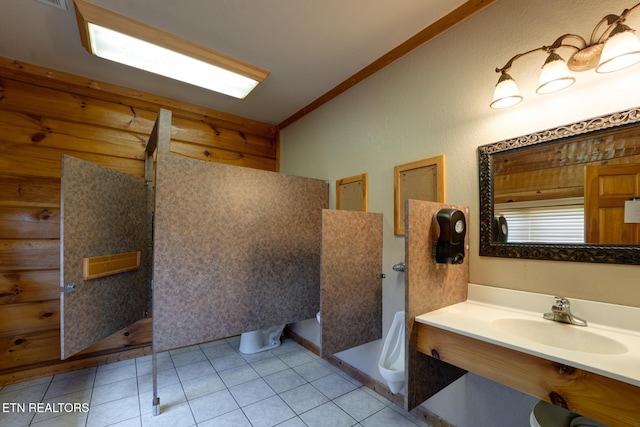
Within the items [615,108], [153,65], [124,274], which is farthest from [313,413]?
[153,65]

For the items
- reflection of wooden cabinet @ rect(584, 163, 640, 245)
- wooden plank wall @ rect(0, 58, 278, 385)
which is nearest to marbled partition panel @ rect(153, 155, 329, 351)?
wooden plank wall @ rect(0, 58, 278, 385)

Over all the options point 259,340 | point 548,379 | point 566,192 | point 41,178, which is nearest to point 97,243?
point 41,178

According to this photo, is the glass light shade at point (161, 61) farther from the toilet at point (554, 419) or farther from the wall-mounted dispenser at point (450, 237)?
the toilet at point (554, 419)

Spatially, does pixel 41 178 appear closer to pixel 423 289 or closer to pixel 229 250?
pixel 229 250

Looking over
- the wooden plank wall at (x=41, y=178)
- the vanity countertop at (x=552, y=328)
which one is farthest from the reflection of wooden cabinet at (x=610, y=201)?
the wooden plank wall at (x=41, y=178)

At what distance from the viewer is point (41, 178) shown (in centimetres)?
234

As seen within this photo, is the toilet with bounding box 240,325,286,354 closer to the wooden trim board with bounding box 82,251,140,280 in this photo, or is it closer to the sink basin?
the wooden trim board with bounding box 82,251,140,280

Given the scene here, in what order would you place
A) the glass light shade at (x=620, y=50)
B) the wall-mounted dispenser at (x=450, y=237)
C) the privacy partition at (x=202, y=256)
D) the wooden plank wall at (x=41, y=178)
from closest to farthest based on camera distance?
the glass light shade at (x=620, y=50) < the wall-mounted dispenser at (x=450, y=237) < the privacy partition at (x=202, y=256) < the wooden plank wall at (x=41, y=178)

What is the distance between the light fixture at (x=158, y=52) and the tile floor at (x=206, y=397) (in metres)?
2.52

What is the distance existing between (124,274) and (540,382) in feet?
8.74

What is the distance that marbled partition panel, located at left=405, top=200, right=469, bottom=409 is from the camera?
52.2 inches

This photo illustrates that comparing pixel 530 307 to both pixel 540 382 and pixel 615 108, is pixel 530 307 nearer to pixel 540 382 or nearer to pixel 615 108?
pixel 540 382

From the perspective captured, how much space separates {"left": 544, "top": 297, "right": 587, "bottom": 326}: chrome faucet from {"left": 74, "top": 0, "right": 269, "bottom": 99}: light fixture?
245cm

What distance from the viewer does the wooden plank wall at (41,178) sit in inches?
88.4
